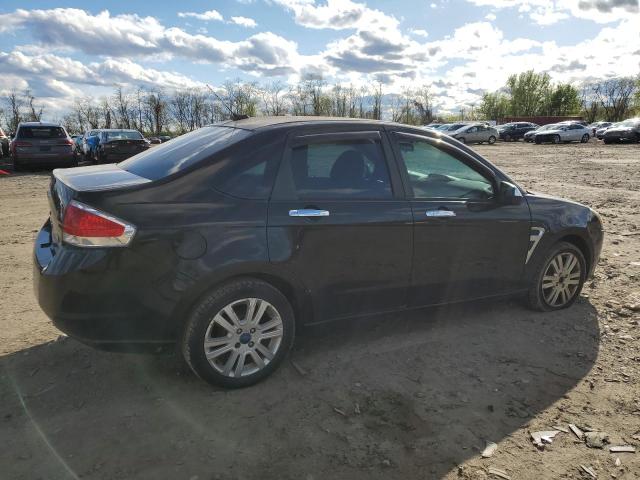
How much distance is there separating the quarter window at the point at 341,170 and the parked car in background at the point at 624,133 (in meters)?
37.8

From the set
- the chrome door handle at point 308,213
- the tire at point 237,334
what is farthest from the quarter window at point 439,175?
the tire at point 237,334

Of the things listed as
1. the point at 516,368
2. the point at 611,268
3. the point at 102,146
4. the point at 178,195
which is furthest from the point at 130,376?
the point at 102,146

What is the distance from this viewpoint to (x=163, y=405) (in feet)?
10.1

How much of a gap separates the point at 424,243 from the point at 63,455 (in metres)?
2.59

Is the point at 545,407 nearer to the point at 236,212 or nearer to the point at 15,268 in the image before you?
the point at 236,212

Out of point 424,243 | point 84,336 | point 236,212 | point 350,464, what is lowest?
point 350,464

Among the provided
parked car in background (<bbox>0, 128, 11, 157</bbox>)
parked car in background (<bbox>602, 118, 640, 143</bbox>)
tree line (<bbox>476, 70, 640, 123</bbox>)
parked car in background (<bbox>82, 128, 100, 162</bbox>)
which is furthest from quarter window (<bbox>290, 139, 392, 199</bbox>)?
tree line (<bbox>476, 70, 640, 123</bbox>)

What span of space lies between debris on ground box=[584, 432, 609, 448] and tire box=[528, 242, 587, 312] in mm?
1696

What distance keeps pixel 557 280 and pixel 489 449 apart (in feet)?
7.51

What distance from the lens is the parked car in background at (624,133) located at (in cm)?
3444

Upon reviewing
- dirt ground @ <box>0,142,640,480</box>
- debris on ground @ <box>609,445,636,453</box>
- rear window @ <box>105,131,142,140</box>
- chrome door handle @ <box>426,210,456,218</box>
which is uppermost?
chrome door handle @ <box>426,210,456,218</box>

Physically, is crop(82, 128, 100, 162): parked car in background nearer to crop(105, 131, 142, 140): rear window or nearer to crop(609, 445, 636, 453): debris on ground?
crop(105, 131, 142, 140): rear window

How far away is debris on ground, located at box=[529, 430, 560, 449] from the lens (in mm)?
2789

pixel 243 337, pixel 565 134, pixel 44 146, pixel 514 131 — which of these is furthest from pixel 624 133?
pixel 243 337
